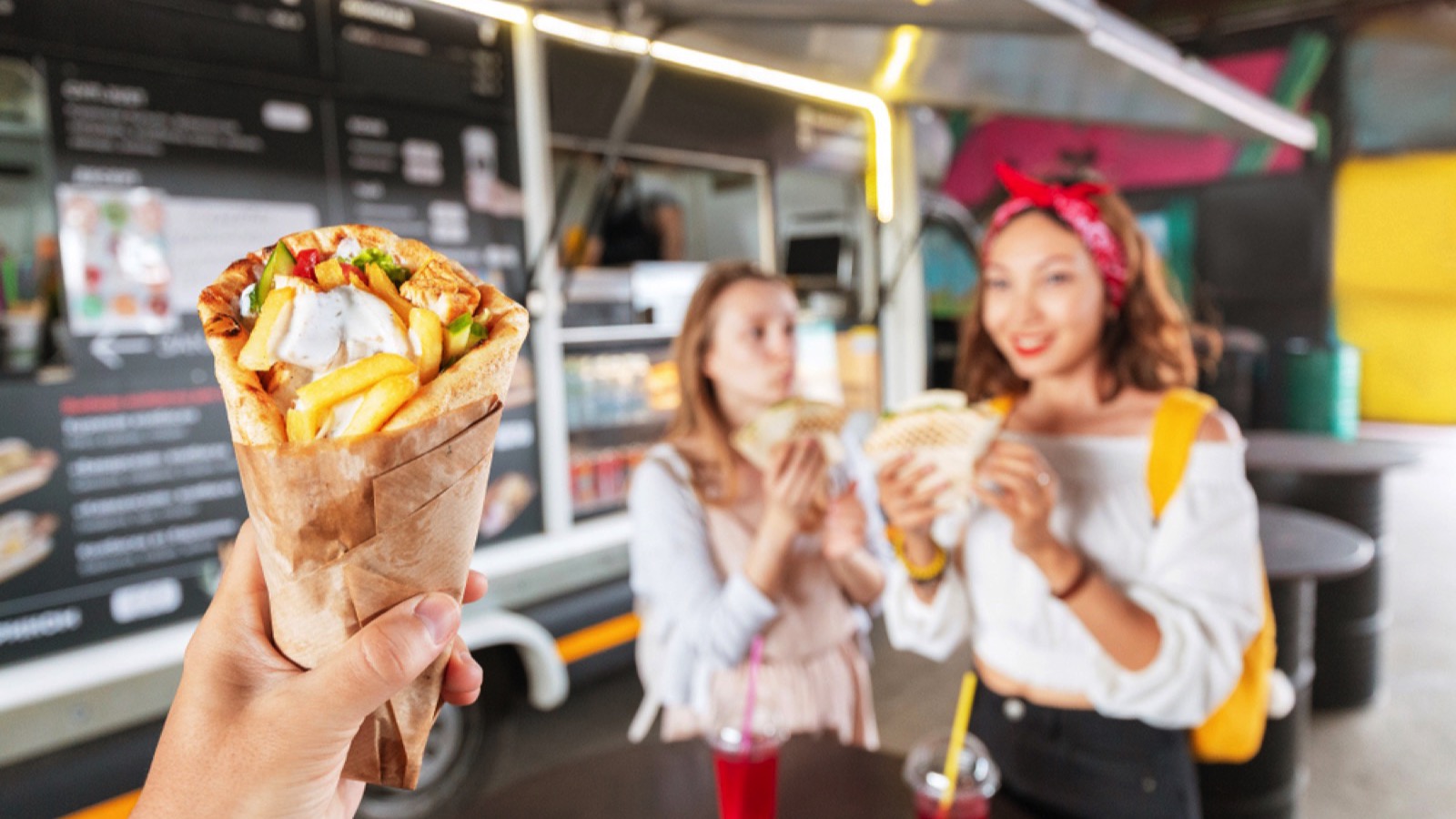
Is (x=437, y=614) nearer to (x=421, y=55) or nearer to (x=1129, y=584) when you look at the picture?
(x=1129, y=584)

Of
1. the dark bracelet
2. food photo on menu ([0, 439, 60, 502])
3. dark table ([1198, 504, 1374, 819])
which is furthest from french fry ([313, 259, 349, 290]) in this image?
dark table ([1198, 504, 1374, 819])

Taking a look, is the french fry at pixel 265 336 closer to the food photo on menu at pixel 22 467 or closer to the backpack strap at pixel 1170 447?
the backpack strap at pixel 1170 447

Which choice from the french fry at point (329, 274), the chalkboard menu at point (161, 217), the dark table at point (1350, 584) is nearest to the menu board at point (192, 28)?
the chalkboard menu at point (161, 217)

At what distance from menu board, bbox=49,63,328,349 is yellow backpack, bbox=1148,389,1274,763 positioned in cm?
282

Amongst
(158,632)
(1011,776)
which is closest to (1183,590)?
(1011,776)

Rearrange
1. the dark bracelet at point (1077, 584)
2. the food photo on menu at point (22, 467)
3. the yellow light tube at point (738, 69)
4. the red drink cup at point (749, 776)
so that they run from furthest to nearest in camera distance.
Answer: the yellow light tube at point (738, 69) < the food photo on menu at point (22, 467) < the dark bracelet at point (1077, 584) < the red drink cup at point (749, 776)

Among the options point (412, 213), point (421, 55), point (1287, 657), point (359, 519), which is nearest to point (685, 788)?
point (359, 519)

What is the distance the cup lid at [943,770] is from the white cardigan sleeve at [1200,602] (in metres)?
0.47

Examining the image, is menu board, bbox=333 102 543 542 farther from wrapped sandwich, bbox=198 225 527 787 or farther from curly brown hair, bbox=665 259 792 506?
wrapped sandwich, bbox=198 225 527 787

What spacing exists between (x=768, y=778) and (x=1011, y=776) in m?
0.89

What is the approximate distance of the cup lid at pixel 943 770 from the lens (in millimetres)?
1470

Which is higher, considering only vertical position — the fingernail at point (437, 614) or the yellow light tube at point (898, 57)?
the yellow light tube at point (898, 57)

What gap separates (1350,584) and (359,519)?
4753 mm

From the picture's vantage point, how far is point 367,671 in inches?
33.3
